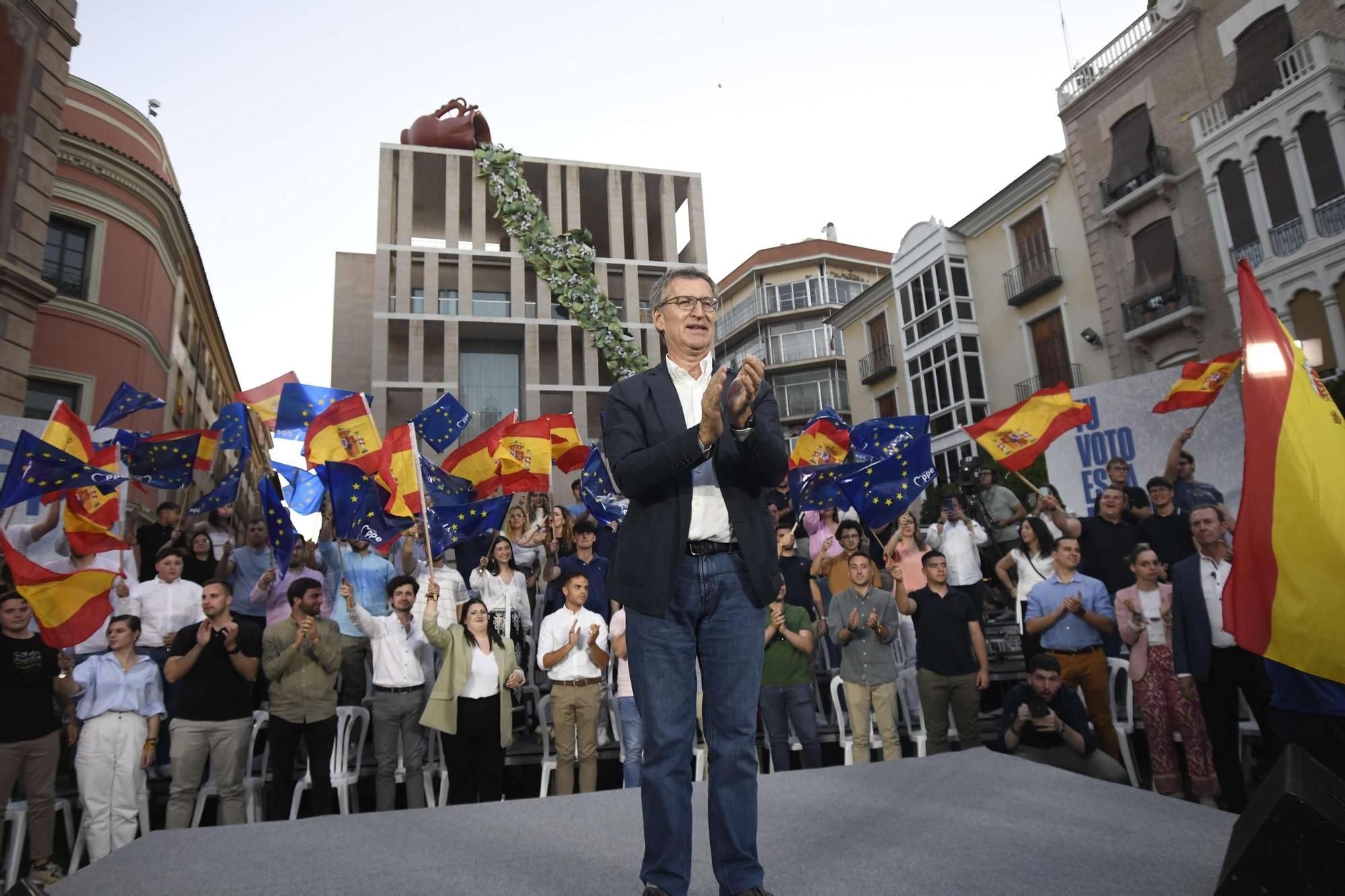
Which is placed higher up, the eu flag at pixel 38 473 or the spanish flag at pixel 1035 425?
the spanish flag at pixel 1035 425

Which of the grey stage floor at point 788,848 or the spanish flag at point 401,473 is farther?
the spanish flag at point 401,473

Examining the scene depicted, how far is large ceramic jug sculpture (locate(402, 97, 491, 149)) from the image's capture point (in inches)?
1300

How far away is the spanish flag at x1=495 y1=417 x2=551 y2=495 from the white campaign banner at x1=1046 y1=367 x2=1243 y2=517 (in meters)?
5.68

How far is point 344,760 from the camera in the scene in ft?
20.7

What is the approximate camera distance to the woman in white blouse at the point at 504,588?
7.64 m

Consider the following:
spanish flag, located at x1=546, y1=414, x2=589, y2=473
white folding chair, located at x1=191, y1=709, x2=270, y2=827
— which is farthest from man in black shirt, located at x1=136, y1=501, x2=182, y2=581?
spanish flag, located at x1=546, y1=414, x2=589, y2=473

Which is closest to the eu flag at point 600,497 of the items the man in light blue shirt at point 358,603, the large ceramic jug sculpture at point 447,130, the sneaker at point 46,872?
the man in light blue shirt at point 358,603

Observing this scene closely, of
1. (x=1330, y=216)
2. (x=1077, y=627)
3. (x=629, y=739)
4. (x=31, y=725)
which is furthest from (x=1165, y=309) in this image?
(x=31, y=725)

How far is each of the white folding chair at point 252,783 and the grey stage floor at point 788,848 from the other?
2707mm

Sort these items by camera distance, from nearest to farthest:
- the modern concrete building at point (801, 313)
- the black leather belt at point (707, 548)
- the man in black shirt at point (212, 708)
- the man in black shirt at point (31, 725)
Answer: the black leather belt at point (707, 548), the man in black shirt at point (31, 725), the man in black shirt at point (212, 708), the modern concrete building at point (801, 313)

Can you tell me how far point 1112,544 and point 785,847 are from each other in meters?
5.49

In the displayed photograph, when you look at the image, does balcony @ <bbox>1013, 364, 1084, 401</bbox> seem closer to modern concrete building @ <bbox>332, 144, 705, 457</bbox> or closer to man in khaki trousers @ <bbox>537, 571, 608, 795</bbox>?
modern concrete building @ <bbox>332, 144, 705, 457</bbox>

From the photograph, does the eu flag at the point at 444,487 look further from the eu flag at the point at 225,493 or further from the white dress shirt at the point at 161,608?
the white dress shirt at the point at 161,608

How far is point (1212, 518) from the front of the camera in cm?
558
